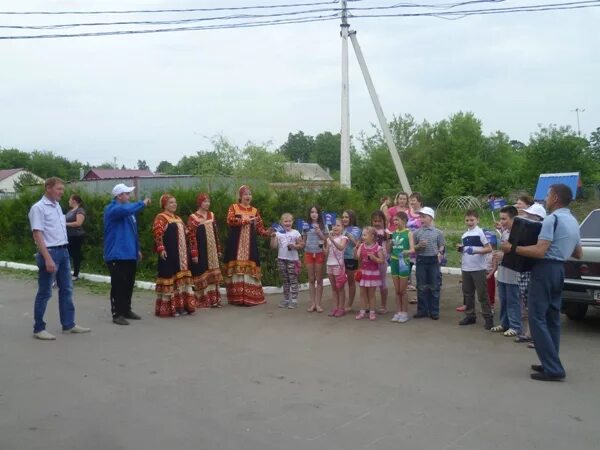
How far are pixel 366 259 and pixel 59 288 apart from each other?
4.07 metres

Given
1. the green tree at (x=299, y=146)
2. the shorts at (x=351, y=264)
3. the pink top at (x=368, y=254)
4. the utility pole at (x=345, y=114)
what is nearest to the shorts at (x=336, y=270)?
the shorts at (x=351, y=264)

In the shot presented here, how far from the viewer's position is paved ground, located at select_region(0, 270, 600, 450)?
4.61 meters

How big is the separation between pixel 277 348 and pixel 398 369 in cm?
155

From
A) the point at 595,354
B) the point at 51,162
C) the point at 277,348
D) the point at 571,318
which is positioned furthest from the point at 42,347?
the point at 51,162

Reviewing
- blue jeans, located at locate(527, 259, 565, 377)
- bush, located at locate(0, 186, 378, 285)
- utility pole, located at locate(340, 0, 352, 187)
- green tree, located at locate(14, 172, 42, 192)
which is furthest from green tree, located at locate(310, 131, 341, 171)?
blue jeans, located at locate(527, 259, 565, 377)

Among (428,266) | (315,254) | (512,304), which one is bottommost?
(512,304)

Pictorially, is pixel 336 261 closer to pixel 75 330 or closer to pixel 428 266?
pixel 428 266

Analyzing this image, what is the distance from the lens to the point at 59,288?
25.6ft

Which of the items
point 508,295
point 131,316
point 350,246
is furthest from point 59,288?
point 508,295

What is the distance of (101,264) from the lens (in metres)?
13.6

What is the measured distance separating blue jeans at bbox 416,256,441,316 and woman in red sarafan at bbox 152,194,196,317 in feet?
11.0

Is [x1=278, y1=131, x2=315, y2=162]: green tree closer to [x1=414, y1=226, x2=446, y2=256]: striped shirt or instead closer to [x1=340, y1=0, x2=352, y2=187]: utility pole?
[x1=340, y1=0, x2=352, y2=187]: utility pole

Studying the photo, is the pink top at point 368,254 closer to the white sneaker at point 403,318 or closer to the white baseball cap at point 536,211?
the white sneaker at point 403,318

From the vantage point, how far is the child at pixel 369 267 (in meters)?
8.80
